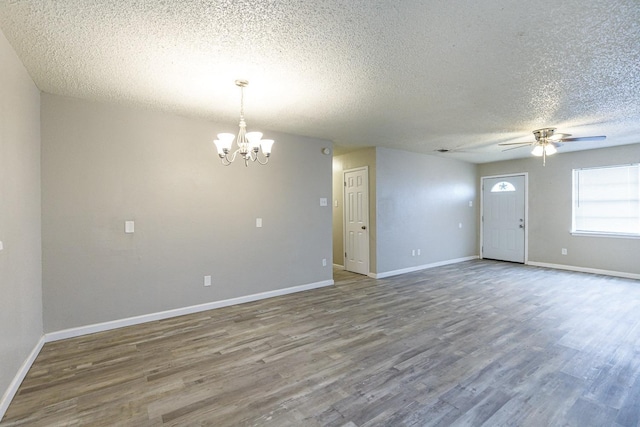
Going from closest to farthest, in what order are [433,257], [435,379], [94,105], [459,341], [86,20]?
[86,20] → [435,379] → [459,341] → [94,105] → [433,257]

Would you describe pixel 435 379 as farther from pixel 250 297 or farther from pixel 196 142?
pixel 196 142

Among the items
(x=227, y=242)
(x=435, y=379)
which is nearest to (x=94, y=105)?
(x=227, y=242)

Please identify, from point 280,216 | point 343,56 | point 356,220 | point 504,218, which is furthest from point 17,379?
point 504,218

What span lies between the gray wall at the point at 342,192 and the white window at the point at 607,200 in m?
4.31

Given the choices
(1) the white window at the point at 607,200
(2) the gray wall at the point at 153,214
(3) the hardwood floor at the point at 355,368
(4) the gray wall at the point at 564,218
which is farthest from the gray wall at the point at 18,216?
(1) the white window at the point at 607,200

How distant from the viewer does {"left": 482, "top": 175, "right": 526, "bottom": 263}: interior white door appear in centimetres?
685

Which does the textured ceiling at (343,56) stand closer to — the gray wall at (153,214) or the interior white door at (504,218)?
the gray wall at (153,214)

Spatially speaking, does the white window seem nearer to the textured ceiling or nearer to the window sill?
the window sill

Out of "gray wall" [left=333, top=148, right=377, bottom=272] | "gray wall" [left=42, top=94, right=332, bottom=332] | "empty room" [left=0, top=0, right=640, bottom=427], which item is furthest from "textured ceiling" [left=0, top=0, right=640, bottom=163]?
"gray wall" [left=333, top=148, right=377, bottom=272]

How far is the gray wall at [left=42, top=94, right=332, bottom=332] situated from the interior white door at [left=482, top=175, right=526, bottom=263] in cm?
530

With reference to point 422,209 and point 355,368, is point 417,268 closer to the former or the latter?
point 422,209

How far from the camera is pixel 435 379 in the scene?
7.48 feet

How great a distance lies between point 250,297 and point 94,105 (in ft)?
9.85

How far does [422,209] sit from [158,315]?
524 cm
